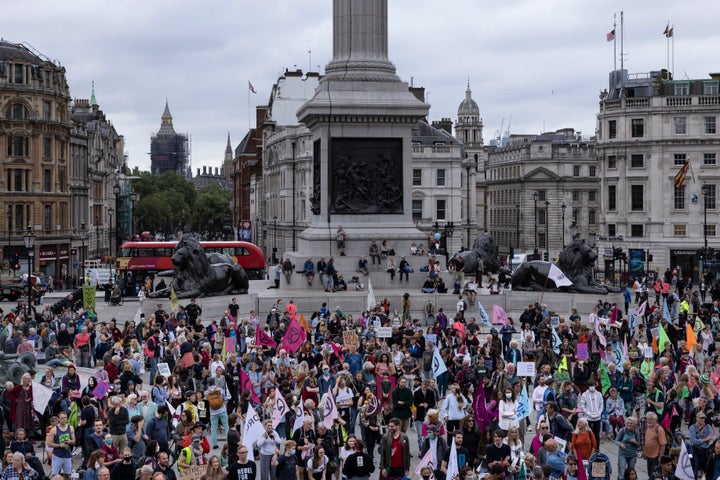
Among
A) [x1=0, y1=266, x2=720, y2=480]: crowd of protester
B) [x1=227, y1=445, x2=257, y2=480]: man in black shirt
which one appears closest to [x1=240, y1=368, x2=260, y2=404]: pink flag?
[x1=0, y1=266, x2=720, y2=480]: crowd of protester

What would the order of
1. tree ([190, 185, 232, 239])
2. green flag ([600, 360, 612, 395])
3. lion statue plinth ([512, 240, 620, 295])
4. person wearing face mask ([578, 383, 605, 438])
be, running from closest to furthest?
person wearing face mask ([578, 383, 605, 438]), green flag ([600, 360, 612, 395]), lion statue plinth ([512, 240, 620, 295]), tree ([190, 185, 232, 239])

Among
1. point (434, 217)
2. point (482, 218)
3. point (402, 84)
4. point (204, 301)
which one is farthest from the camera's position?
point (482, 218)

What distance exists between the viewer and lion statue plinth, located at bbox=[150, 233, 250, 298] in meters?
36.7

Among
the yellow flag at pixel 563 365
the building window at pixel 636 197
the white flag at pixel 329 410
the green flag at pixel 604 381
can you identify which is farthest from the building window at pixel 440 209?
the white flag at pixel 329 410

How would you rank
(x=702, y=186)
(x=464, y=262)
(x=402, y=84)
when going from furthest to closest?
(x=702, y=186) < (x=464, y=262) < (x=402, y=84)

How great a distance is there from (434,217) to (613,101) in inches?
768

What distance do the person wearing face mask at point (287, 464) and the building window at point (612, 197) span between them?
57552 mm

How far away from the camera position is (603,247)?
225ft

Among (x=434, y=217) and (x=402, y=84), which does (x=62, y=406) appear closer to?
(x=402, y=84)

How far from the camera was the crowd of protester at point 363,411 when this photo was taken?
46.6 ft

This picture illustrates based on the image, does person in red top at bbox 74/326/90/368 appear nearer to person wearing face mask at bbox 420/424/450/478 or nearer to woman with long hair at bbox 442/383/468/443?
woman with long hair at bbox 442/383/468/443

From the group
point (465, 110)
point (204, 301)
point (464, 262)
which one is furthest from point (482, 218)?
point (204, 301)

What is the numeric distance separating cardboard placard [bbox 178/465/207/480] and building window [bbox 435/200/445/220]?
69384 mm

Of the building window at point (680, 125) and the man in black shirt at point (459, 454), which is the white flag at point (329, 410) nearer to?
the man in black shirt at point (459, 454)
